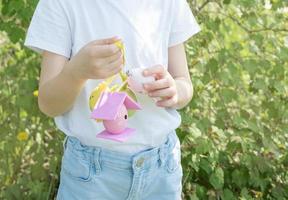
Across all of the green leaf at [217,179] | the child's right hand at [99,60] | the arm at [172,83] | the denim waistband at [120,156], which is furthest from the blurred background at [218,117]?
the child's right hand at [99,60]

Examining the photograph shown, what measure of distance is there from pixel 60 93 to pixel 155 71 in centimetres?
24

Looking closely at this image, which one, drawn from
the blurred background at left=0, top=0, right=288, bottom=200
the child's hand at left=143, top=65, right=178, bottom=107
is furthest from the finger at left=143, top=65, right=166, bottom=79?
the blurred background at left=0, top=0, right=288, bottom=200

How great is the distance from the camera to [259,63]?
2.64 meters

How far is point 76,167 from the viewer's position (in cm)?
162

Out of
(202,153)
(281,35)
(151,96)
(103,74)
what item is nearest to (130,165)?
(151,96)

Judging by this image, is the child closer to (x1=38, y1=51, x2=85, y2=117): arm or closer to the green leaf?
Result: (x1=38, y1=51, x2=85, y2=117): arm

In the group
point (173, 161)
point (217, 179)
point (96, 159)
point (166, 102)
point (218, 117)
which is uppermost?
point (166, 102)

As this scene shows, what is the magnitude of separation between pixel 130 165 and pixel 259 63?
1204 mm

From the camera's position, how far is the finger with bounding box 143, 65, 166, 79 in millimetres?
1404

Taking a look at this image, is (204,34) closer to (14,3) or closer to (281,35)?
(281,35)

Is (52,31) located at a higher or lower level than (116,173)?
higher

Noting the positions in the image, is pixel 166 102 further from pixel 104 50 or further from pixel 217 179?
pixel 217 179

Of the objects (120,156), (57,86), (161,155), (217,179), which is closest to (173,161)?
(161,155)

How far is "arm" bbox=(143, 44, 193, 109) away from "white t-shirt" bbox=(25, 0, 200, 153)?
71 mm
